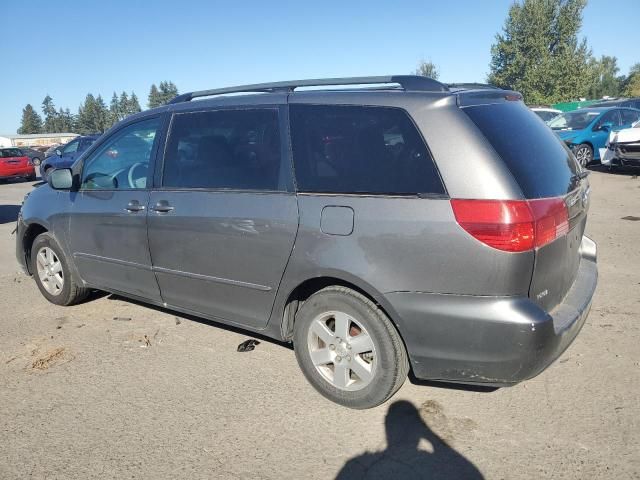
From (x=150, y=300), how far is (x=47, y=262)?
154 cm

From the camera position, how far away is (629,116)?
1458 centimetres

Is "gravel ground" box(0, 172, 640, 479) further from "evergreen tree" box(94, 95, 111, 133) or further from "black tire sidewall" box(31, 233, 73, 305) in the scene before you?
"evergreen tree" box(94, 95, 111, 133)

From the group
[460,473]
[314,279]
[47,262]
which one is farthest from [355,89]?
[47,262]

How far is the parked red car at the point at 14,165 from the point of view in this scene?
65.7 feet

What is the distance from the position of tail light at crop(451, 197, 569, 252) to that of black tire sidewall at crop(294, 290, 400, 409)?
28.3 inches

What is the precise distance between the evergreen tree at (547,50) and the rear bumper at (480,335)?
A: 54.3 meters

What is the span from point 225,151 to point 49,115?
16056 centimetres

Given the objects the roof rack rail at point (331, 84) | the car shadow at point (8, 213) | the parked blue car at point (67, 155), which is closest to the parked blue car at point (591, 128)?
the roof rack rail at point (331, 84)

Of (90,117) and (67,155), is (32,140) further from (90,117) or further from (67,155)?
(67,155)

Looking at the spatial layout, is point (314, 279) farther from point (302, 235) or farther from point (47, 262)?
point (47, 262)

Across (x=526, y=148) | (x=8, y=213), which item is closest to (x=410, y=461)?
(x=526, y=148)

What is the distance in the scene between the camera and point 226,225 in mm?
3316

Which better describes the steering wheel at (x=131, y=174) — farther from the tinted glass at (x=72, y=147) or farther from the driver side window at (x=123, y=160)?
the tinted glass at (x=72, y=147)

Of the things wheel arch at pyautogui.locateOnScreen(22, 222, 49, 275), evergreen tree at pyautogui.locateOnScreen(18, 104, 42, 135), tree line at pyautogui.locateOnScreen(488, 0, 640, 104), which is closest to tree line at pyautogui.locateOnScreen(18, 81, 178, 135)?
evergreen tree at pyautogui.locateOnScreen(18, 104, 42, 135)
